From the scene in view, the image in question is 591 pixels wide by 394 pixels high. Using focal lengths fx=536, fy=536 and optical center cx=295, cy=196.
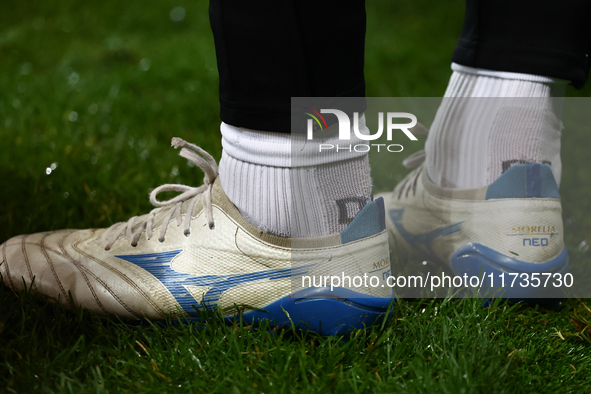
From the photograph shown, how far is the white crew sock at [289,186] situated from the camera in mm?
1098

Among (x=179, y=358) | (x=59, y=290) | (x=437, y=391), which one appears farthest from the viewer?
(x=59, y=290)

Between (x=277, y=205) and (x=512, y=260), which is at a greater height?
(x=277, y=205)

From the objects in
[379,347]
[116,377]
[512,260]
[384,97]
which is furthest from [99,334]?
[384,97]

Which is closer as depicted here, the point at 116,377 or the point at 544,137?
the point at 116,377

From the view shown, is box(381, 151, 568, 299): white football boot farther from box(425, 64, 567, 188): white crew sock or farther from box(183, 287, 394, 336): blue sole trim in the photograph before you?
box(183, 287, 394, 336): blue sole trim

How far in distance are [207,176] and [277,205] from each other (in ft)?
0.75

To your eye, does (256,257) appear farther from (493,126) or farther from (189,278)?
(493,126)

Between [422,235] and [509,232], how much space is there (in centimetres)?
26

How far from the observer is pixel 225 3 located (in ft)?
3.31

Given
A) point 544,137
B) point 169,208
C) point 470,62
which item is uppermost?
point 470,62

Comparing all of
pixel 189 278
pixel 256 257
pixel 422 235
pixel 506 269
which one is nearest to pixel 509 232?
pixel 506 269

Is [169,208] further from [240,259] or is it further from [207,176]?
[240,259]

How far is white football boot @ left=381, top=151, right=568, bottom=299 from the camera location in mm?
1307

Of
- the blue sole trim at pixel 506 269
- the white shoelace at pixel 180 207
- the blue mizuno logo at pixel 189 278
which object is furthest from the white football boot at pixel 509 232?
the white shoelace at pixel 180 207
